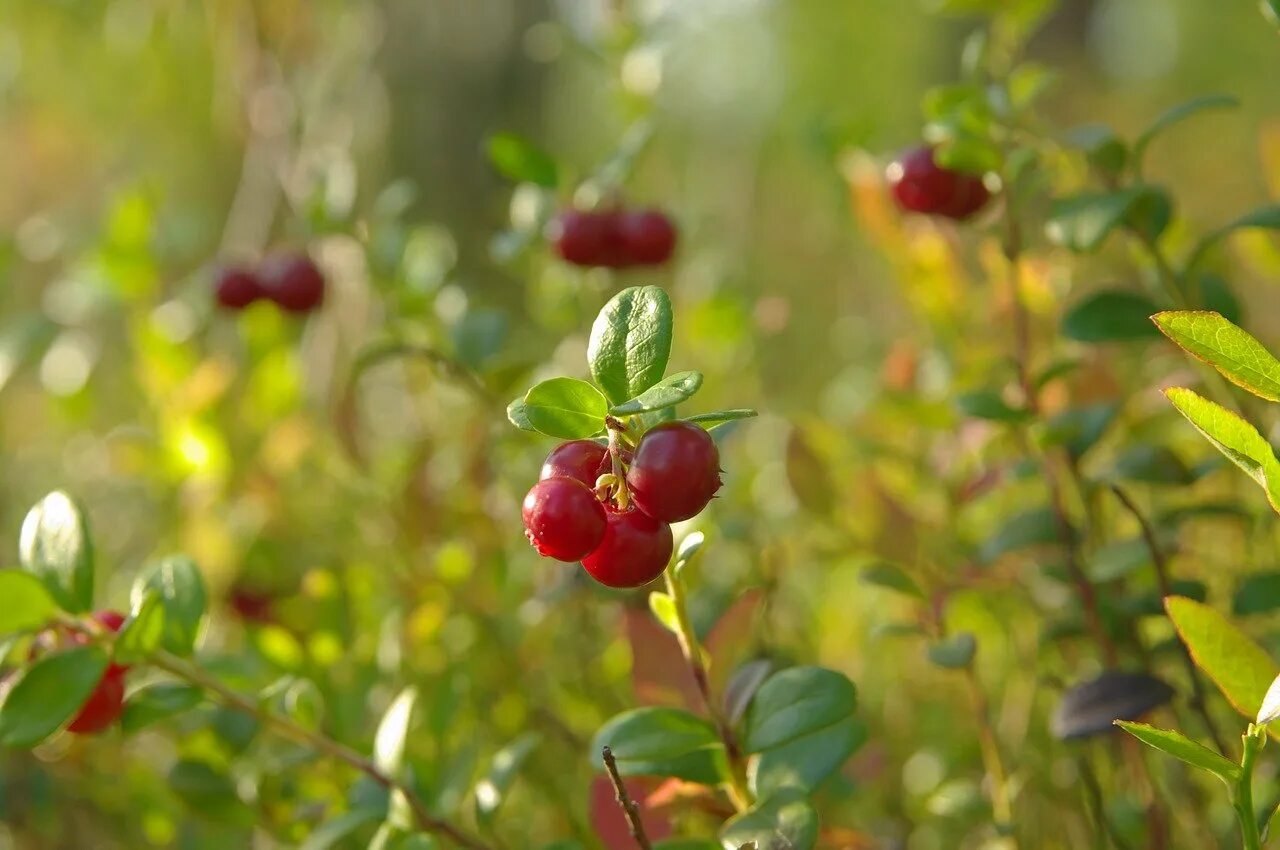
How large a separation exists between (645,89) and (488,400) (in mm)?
391

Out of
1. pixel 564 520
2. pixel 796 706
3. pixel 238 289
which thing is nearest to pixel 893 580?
pixel 796 706

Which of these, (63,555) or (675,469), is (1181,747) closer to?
(675,469)

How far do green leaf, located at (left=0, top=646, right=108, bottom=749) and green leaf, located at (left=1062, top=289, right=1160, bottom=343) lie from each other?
1.63 feet

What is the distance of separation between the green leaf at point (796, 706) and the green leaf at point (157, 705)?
268 mm

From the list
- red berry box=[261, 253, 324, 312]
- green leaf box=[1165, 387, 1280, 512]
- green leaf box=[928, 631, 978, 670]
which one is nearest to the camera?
green leaf box=[1165, 387, 1280, 512]

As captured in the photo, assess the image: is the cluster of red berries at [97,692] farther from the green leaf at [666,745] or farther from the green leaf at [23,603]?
the green leaf at [666,745]

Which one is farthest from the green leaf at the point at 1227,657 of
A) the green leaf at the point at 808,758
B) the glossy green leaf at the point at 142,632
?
the glossy green leaf at the point at 142,632

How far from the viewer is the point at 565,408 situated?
0.42 metres

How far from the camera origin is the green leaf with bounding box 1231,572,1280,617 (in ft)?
1.84

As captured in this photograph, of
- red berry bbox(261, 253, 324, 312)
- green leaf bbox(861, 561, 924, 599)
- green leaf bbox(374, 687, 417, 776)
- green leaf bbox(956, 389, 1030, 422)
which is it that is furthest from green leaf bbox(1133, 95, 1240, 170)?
red berry bbox(261, 253, 324, 312)

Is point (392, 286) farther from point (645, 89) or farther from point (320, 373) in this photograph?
point (320, 373)

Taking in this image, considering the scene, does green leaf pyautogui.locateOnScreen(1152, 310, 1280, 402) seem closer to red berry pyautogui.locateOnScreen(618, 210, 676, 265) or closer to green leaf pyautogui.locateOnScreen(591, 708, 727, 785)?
green leaf pyautogui.locateOnScreen(591, 708, 727, 785)

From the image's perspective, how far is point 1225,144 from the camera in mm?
4988

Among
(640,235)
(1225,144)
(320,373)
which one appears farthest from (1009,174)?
(1225,144)
